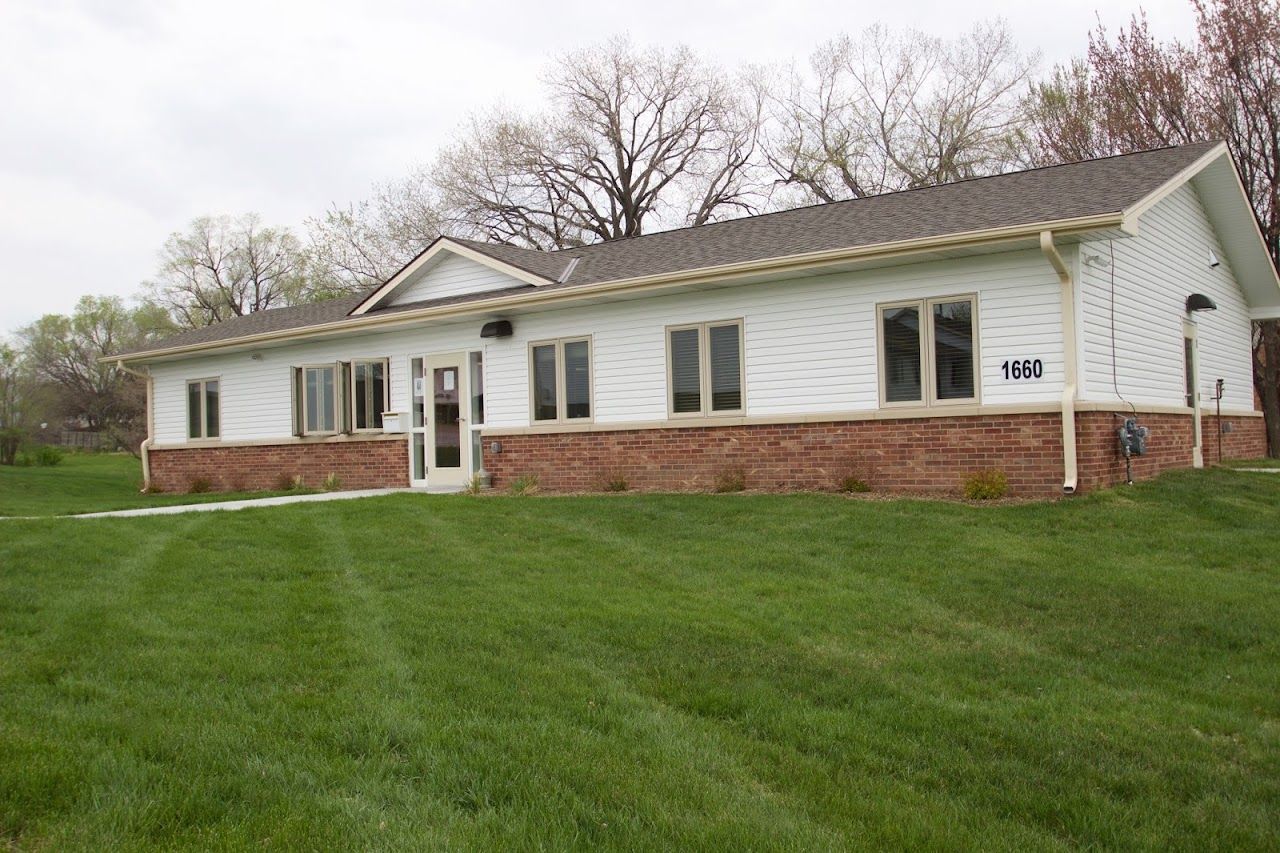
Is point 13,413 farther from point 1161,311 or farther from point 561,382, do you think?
point 1161,311

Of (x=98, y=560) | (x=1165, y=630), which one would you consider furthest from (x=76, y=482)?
(x=1165, y=630)

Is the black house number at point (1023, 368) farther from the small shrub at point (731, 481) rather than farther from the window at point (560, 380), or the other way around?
the window at point (560, 380)

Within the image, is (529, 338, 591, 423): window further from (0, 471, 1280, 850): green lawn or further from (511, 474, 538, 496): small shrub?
(0, 471, 1280, 850): green lawn

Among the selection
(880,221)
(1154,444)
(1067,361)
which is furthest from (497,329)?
(1154,444)

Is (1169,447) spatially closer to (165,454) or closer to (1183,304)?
(1183,304)

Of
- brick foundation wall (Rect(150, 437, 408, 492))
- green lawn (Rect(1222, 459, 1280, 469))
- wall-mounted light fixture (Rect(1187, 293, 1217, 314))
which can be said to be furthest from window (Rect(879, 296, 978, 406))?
brick foundation wall (Rect(150, 437, 408, 492))

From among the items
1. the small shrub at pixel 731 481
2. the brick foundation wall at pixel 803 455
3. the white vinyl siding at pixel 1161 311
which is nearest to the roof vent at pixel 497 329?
the brick foundation wall at pixel 803 455

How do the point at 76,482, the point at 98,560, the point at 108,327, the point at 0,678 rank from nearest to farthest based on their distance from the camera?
the point at 0,678 < the point at 98,560 < the point at 76,482 < the point at 108,327

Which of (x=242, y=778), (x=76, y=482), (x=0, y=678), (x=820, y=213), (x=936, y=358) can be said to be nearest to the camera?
(x=242, y=778)

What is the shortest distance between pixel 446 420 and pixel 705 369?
4.95m

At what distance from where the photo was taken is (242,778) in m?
3.71

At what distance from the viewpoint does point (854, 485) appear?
1220cm

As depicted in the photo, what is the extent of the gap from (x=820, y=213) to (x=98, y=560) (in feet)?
36.5

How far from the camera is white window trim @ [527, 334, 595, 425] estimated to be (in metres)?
14.7
